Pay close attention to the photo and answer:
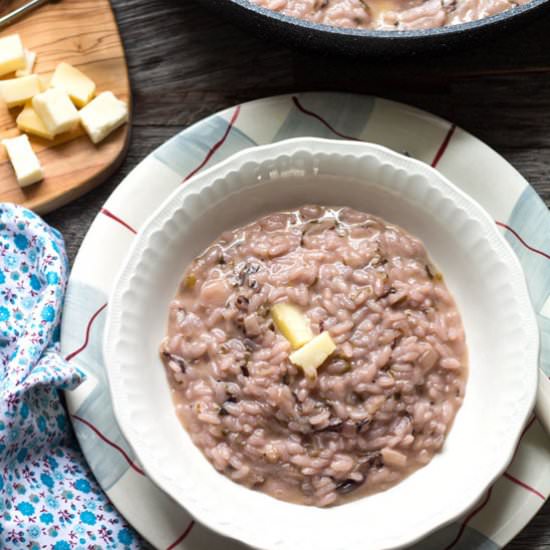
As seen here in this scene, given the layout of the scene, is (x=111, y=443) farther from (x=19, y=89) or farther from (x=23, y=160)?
(x=19, y=89)

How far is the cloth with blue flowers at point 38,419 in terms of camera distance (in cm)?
242

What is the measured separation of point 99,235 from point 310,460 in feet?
2.80

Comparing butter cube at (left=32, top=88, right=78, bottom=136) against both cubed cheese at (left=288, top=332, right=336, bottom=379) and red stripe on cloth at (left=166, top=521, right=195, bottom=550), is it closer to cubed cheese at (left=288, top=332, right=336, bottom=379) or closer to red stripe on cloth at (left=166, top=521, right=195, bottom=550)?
cubed cheese at (left=288, top=332, right=336, bottom=379)

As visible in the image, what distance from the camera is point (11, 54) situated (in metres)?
2.66

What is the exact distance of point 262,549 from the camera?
220 cm

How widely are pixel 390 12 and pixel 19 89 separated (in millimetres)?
1117

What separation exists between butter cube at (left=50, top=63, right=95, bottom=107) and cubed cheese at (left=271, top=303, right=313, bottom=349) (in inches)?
35.9

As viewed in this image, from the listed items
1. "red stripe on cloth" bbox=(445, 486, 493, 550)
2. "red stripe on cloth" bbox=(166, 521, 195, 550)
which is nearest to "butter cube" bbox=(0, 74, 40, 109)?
"red stripe on cloth" bbox=(166, 521, 195, 550)

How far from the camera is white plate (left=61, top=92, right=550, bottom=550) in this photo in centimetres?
241

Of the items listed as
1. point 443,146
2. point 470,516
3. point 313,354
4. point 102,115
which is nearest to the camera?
point 313,354

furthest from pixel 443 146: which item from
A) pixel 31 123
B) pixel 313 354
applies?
pixel 31 123

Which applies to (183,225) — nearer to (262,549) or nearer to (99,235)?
(99,235)

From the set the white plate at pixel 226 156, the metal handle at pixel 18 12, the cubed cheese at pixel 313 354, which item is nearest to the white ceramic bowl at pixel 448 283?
the white plate at pixel 226 156

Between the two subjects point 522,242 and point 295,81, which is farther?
point 295,81
